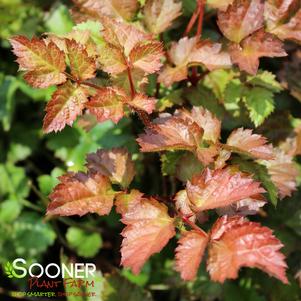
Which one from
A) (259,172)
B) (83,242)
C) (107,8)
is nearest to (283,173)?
(259,172)

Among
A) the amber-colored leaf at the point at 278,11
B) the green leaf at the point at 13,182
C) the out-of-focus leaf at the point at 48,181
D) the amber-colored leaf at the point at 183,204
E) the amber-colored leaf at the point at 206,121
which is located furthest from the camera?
the green leaf at the point at 13,182

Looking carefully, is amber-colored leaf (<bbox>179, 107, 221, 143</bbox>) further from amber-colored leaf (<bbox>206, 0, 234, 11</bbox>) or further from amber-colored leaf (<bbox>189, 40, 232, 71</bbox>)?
amber-colored leaf (<bbox>206, 0, 234, 11</bbox>)

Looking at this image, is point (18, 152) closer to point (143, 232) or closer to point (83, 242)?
point (83, 242)

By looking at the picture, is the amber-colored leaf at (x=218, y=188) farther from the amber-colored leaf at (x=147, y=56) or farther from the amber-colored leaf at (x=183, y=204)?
the amber-colored leaf at (x=147, y=56)

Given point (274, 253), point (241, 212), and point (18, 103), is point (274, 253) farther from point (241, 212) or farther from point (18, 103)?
point (18, 103)

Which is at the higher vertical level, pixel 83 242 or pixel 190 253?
pixel 190 253

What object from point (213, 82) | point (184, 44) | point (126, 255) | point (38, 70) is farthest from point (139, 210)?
point (213, 82)

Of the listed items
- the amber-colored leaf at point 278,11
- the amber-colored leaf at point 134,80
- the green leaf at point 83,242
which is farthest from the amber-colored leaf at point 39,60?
the green leaf at point 83,242
